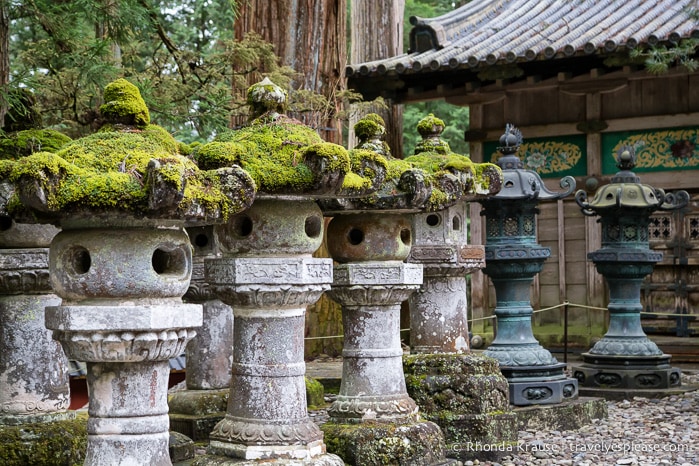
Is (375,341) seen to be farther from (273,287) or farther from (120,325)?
(120,325)

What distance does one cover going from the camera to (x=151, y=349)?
434 cm

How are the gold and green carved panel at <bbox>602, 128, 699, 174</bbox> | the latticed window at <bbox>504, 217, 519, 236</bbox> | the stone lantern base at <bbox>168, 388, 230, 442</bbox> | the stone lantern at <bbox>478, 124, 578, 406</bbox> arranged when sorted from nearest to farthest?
the stone lantern base at <bbox>168, 388, 230, 442</bbox>
the stone lantern at <bbox>478, 124, 578, 406</bbox>
the latticed window at <bbox>504, 217, 519, 236</bbox>
the gold and green carved panel at <bbox>602, 128, 699, 174</bbox>

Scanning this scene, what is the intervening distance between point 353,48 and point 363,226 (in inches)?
350

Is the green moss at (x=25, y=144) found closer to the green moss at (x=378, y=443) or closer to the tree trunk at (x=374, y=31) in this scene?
the green moss at (x=378, y=443)

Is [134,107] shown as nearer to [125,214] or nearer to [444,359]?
[125,214]

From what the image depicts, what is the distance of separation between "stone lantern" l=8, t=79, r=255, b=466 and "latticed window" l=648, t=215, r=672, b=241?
955cm

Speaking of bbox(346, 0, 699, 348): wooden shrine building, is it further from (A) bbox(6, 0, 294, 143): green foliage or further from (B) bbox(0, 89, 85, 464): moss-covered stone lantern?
(B) bbox(0, 89, 85, 464): moss-covered stone lantern

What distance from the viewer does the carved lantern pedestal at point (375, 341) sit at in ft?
19.5

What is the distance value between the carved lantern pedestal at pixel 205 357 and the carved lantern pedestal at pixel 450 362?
122 centimetres

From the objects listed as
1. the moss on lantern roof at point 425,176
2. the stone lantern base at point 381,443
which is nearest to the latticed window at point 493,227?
the moss on lantern roof at point 425,176

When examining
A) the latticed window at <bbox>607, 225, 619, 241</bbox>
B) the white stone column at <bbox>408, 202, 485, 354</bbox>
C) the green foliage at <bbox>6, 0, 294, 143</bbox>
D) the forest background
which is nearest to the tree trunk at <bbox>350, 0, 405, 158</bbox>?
the forest background

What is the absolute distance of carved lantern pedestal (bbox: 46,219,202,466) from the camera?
168 inches

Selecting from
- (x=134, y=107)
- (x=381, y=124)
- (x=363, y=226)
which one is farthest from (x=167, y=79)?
(x=134, y=107)

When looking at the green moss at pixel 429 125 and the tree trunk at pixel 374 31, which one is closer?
the green moss at pixel 429 125
